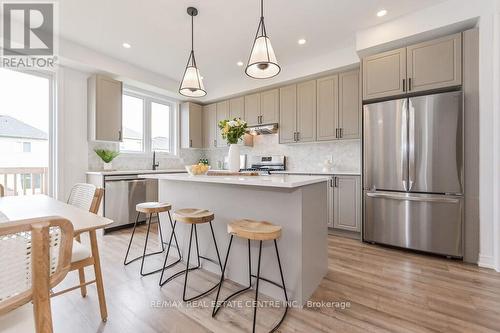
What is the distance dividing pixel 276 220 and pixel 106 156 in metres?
3.42

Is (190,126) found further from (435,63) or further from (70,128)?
(435,63)

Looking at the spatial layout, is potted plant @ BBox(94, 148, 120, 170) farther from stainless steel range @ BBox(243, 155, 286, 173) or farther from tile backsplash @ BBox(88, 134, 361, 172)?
stainless steel range @ BBox(243, 155, 286, 173)

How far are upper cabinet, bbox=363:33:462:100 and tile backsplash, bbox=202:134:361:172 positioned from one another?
1.06 m

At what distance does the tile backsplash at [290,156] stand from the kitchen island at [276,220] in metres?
2.01

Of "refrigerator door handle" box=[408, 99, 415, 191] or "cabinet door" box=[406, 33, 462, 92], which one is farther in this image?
"refrigerator door handle" box=[408, 99, 415, 191]

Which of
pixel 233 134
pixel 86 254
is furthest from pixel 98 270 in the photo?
pixel 233 134

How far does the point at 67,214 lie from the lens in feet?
4.42

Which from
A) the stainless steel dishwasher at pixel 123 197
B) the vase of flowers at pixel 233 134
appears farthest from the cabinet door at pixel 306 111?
the stainless steel dishwasher at pixel 123 197

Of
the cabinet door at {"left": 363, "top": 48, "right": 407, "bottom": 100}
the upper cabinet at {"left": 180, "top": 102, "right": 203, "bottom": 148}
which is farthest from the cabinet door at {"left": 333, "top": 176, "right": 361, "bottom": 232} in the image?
the upper cabinet at {"left": 180, "top": 102, "right": 203, "bottom": 148}

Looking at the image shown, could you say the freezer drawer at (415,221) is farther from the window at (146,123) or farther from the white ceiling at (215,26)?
the window at (146,123)

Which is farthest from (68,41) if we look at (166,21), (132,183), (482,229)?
(482,229)

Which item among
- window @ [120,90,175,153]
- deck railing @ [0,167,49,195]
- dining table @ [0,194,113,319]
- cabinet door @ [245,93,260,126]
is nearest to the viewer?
dining table @ [0,194,113,319]

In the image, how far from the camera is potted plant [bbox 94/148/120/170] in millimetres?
3821

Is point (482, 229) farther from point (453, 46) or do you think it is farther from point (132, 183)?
point (132, 183)
